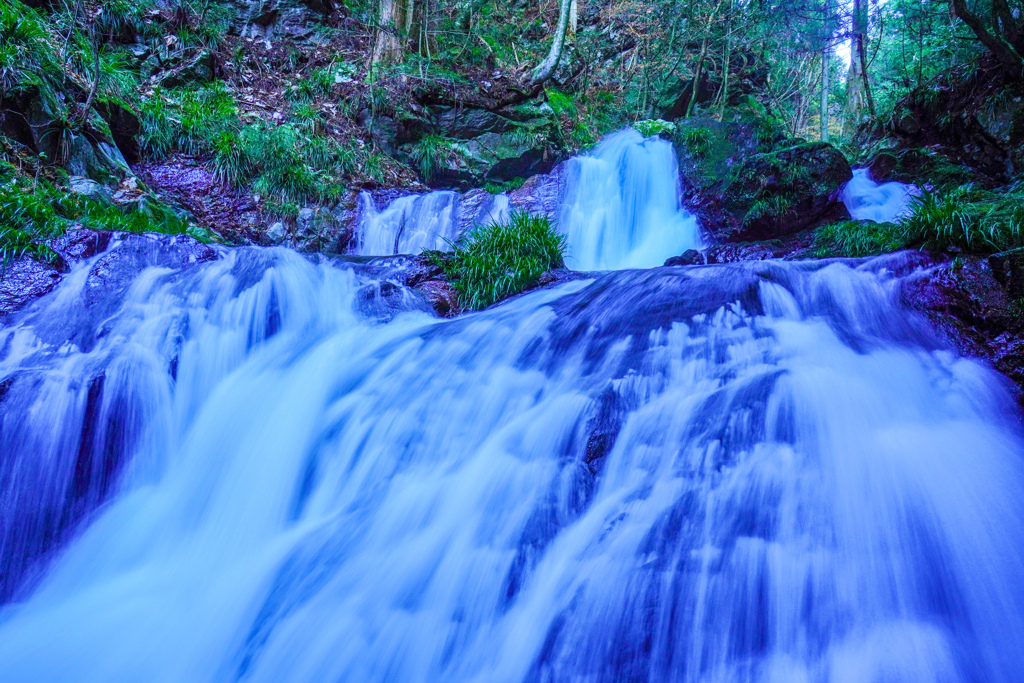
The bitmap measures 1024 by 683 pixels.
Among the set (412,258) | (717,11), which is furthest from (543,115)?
(412,258)

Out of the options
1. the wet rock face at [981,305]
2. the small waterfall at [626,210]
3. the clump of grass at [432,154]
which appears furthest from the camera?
the clump of grass at [432,154]

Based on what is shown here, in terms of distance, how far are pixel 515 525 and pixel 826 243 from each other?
5.92 meters

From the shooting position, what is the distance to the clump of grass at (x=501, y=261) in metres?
5.88

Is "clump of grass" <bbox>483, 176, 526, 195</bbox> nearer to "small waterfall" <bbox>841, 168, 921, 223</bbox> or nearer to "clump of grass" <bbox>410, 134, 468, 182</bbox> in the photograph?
"clump of grass" <bbox>410, 134, 468, 182</bbox>

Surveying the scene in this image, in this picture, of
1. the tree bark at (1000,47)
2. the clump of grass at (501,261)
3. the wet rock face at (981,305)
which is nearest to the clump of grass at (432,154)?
the clump of grass at (501,261)

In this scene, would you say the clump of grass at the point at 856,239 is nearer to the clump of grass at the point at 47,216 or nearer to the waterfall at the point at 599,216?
the waterfall at the point at 599,216

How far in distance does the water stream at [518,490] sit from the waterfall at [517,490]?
0.05 feet

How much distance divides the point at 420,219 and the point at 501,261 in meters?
3.47

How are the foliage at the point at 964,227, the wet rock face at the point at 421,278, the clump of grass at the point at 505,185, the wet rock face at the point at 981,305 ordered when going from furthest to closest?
1. the clump of grass at the point at 505,185
2. the wet rock face at the point at 421,278
3. the foliage at the point at 964,227
4. the wet rock face at the point at 981,305

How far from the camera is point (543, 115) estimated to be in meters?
11.5

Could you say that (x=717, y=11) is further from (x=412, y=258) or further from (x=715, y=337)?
(x=715, y=337)

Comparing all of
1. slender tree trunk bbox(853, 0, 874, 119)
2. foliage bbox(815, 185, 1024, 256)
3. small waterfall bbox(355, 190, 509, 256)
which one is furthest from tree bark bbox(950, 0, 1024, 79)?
small waterfall bbox(355, 190, 509, 256)

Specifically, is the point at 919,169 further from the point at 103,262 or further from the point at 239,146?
the point at 103,262

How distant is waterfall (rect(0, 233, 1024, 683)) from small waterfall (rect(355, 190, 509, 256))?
3867mm
